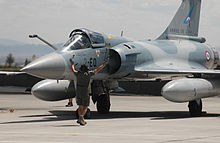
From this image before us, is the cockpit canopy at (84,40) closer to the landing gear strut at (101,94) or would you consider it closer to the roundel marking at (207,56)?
the landing gear strut at (101,94)

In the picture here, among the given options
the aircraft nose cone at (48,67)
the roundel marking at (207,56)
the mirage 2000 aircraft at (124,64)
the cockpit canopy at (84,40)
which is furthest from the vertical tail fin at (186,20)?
the aircraft nose cone at (48,67)

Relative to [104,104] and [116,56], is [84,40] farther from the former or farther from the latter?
[104,104]

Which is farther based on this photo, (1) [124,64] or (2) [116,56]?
(2) [116,56]

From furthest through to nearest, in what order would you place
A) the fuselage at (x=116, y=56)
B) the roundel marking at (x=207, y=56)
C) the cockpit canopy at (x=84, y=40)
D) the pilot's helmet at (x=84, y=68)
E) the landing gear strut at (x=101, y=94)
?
the roundel marking at (x=207, y=56)
the landing gear strut at (x=101, y=94)
the cockpit canopy at (x=84, y=40)
the fuselage at (x=116, y=56)
the pilot's helmet at (x=84, y=68)

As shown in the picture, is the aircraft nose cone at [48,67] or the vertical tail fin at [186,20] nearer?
the aircraft nose cone at [48,67]

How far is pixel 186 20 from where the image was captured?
23109 millimetres

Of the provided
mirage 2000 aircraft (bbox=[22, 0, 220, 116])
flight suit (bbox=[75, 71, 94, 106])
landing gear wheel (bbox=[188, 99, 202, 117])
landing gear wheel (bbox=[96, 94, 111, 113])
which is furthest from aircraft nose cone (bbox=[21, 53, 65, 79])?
landing gear wheel (bbox=[188, 99, 202, 117])

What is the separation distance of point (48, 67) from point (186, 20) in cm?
1013

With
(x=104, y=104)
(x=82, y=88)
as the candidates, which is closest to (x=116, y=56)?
(x=104, y=104)

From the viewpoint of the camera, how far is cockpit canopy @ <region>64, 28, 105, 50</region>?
16.1m

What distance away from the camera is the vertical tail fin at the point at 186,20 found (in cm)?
2250

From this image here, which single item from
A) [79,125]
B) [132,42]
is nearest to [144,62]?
[132,42]

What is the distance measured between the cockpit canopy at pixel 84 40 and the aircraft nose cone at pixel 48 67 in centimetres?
88

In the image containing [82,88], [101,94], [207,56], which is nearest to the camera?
A: [82,88]
